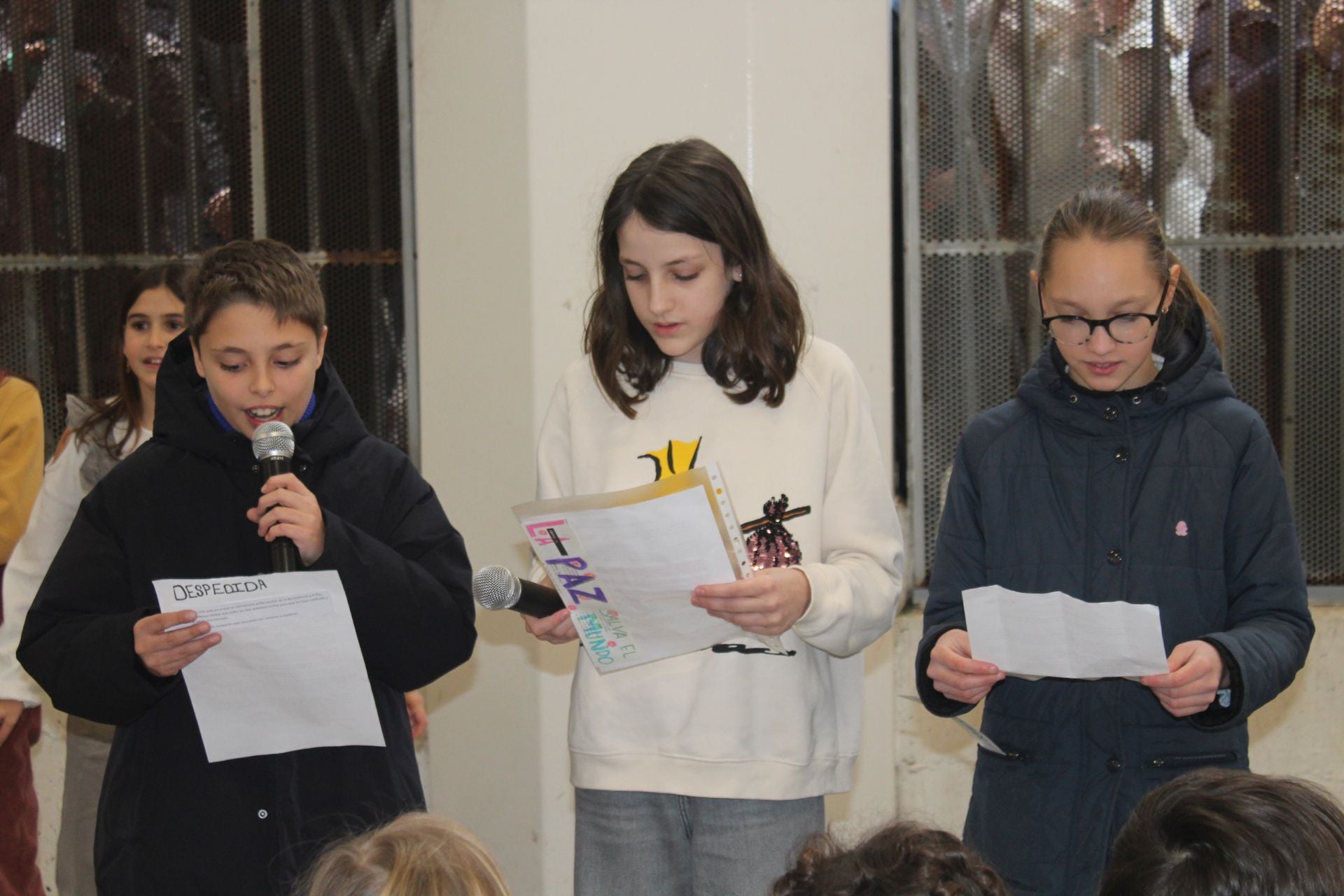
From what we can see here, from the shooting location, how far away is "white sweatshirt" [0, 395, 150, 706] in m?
3.10

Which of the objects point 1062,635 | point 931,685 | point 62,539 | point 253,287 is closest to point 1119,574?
point 1062,635

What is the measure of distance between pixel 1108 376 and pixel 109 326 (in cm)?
320

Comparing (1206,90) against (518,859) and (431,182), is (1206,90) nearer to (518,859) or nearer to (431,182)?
(431,182)

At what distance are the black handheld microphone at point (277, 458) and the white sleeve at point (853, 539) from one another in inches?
33.2

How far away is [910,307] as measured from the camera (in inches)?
160

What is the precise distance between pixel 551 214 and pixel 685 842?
1.98 meters

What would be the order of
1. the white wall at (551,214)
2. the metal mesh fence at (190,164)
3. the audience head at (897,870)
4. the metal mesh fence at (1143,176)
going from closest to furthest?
the audience head at (897,870) → the white wall at (551,214) → the metal mesh fence at (1143,176) → the metal mesh fence at (190,164)

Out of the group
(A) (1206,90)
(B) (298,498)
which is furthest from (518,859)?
(A) (1206,90)

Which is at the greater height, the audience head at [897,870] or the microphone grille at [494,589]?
the microphone grille at [494,589]

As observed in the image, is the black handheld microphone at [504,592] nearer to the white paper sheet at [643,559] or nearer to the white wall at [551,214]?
the white paper sheet at [643,559]

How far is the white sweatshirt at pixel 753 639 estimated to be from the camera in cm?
231

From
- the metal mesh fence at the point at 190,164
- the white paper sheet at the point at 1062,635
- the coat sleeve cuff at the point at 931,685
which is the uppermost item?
the metal mesh fence at the point at 190,164

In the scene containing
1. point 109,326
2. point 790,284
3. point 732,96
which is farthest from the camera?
point 109,326

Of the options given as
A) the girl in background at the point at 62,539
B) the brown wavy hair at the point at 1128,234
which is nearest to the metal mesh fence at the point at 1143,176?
the brown wavy hair at the point at 1128,234
